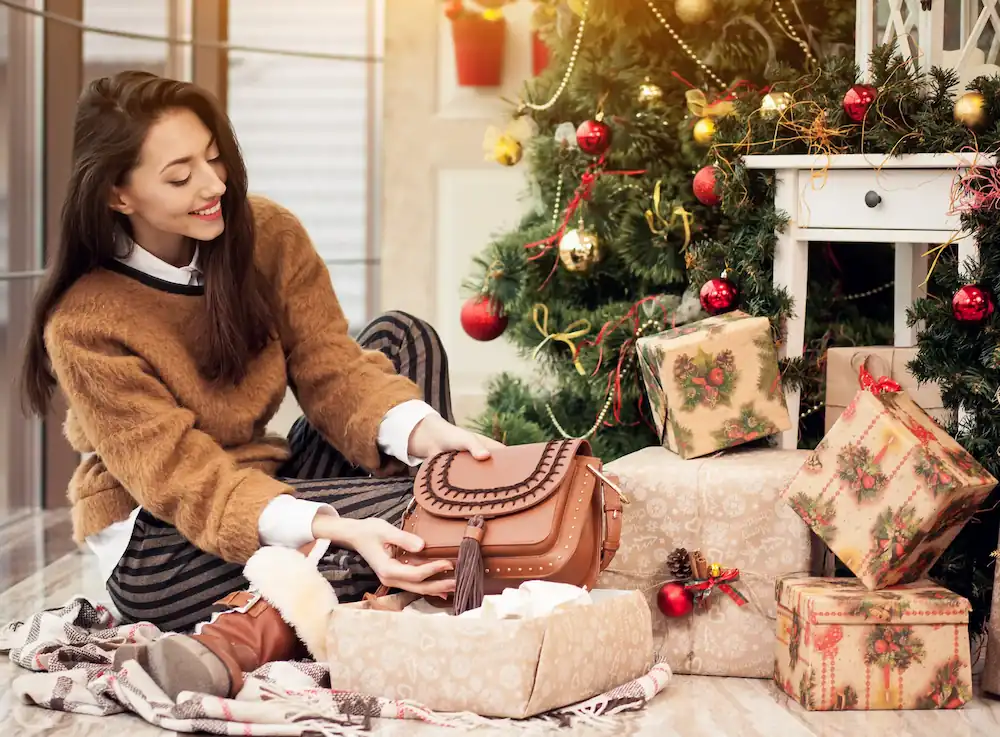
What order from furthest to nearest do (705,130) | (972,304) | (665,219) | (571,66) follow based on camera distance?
(571,66) < (665,219) < (705,130) < (972,304)

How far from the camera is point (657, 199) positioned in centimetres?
247

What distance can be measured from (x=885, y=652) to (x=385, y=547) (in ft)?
2.40

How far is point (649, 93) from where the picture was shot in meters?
2.56

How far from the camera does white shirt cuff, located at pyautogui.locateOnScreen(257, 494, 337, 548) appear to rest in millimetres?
1846

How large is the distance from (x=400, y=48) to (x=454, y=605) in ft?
7.28

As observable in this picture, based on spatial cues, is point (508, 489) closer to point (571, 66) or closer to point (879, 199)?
point (879, 199)

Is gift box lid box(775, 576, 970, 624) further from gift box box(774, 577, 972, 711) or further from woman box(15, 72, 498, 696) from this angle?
woman box(15, 72, 498, 696)

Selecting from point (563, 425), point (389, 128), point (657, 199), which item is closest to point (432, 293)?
point (389, 128)

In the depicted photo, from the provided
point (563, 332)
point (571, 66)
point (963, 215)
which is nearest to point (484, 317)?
point (563, 332)

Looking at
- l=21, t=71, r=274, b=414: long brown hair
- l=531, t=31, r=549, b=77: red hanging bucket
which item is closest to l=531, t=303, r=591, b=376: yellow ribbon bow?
l=21, t=71, r=274, b=414: long brown hair

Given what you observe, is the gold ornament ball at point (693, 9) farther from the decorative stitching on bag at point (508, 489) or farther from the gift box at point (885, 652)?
the gift box at point (885, 652)

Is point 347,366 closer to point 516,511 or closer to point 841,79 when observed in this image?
point 516,511

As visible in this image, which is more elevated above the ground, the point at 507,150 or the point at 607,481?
the point at 507,150

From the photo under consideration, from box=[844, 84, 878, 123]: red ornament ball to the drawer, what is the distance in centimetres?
10
